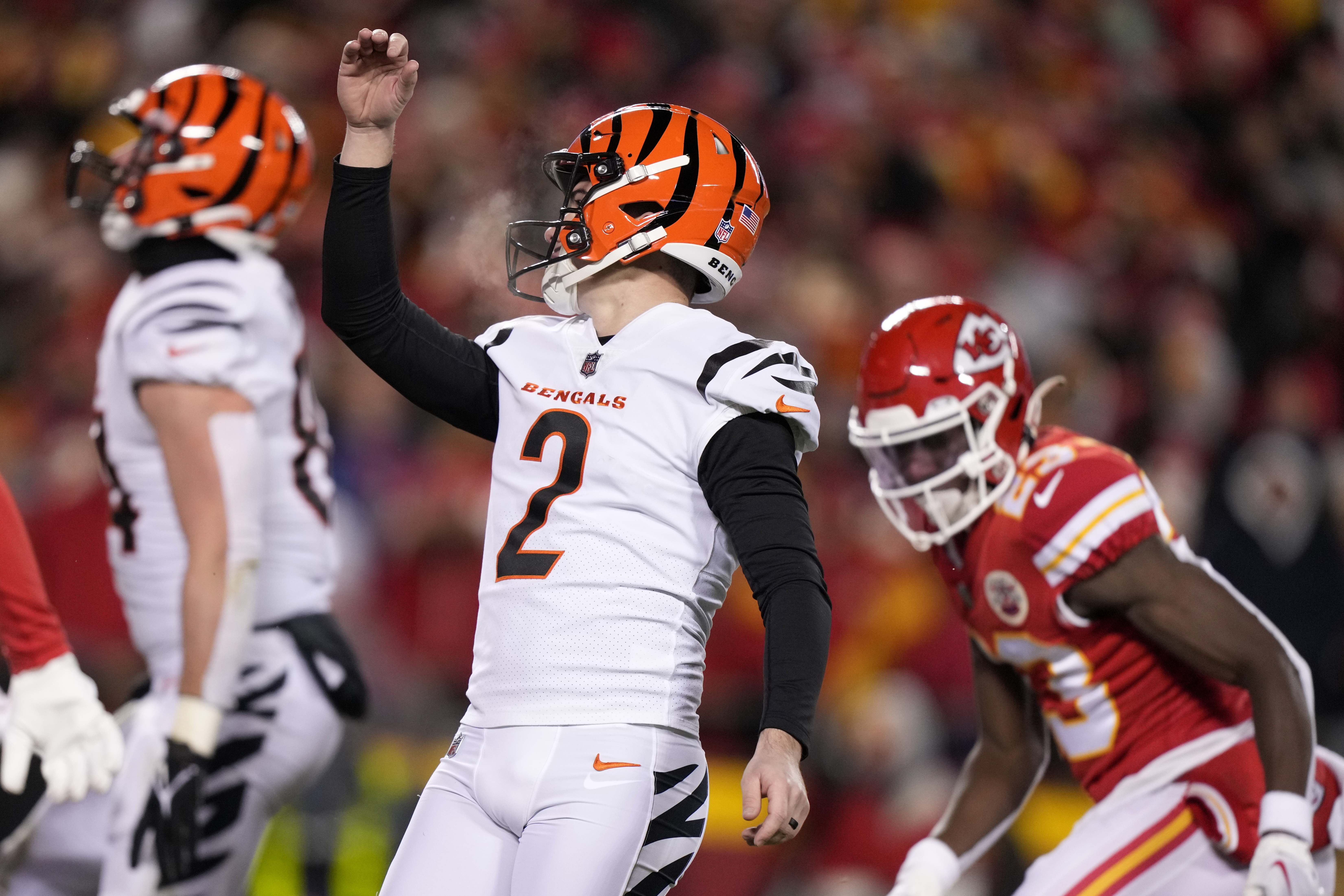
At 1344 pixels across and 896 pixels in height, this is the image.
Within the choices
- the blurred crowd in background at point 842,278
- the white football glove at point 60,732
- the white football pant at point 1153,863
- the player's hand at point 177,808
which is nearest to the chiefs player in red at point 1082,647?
the white football pant at point 1153,863

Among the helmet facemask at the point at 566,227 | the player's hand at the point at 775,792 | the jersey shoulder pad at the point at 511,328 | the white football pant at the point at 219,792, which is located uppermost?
the helmet facemask at the point at 566,227

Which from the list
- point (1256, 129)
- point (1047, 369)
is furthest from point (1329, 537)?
point (1256, 129)

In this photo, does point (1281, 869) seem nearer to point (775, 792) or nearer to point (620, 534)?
point (775, 792)

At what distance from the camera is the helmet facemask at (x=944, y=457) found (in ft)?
10.7

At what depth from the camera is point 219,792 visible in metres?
3.49

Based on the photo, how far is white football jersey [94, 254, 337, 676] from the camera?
3475mm

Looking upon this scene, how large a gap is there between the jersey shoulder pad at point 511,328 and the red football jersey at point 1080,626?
3.80ft

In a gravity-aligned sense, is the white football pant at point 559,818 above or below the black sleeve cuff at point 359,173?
below

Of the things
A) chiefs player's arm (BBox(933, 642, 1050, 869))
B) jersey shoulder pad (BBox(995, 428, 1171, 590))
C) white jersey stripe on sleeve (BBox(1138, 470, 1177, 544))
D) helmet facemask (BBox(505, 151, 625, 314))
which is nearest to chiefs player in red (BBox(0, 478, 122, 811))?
helmet facemask (BBox(505, 151, 625, 314))

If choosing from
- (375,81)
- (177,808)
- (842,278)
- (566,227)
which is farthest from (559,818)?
(842,278)

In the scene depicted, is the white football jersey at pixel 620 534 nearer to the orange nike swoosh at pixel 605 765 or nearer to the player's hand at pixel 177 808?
the orange nike swoosh at pixel 605 765

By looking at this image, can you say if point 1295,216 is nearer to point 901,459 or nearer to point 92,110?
point 901,459

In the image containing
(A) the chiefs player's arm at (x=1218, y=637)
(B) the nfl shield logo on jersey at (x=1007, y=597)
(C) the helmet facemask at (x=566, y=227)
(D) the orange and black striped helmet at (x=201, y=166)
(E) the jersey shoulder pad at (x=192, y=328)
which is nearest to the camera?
(C) the helmet facemask at (x=566, y=227)

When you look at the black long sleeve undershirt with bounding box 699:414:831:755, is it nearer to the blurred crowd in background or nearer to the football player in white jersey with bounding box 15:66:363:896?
the blurred crowd in background
